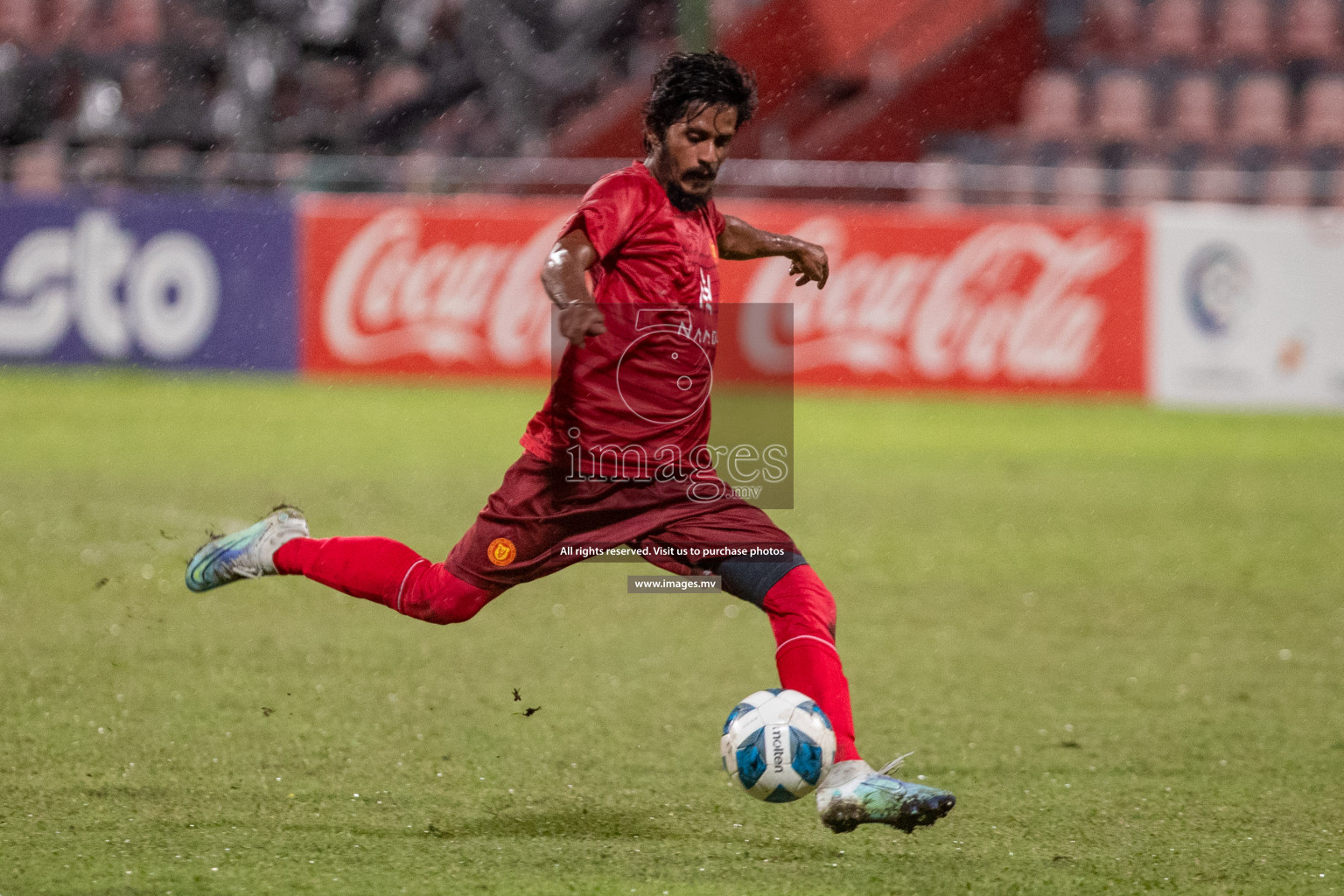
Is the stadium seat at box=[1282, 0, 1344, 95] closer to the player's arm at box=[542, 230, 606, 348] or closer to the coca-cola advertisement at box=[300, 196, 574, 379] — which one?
the coca-cola advertisement at box=[300, 196, 574, 379]

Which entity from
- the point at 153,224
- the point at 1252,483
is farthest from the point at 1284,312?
the point at 153,224

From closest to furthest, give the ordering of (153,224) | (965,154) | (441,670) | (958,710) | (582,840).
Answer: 1. (582,840)
2. (958,710)
3. (441,670)
4. (153,224)
5. (965,154)

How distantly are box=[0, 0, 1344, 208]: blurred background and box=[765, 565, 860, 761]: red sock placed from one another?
14303 millimetres

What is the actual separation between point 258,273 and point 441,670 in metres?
10.3

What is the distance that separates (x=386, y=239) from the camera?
15.5 metres

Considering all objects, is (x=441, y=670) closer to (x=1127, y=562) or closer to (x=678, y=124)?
(x=678, y=124)

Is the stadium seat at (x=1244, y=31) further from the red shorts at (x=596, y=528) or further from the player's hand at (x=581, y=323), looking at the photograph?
the player's hand at (x=581, y=323)

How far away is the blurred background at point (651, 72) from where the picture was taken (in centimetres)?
2003

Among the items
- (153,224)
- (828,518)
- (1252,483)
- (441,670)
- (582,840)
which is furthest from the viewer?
(153,224)

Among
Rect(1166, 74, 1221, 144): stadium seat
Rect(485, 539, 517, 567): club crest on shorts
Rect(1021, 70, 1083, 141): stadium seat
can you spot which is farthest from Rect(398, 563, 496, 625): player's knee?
Rect(1166, 74, 1221, 144): stadium seat

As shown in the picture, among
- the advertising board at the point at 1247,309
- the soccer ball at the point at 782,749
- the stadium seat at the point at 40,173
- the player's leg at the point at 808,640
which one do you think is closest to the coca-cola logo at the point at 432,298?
the stadium seat at the point at 40,173

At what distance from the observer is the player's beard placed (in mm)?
4215

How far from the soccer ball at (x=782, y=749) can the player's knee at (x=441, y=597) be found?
0.81 m

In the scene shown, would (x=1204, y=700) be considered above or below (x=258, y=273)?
below
